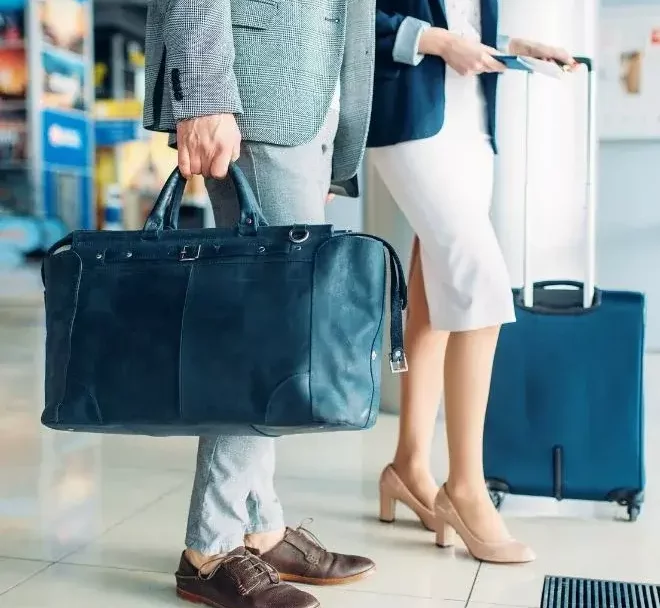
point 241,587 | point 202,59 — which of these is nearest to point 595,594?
point 241,587

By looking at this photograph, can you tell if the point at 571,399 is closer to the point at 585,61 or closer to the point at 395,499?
the point at 395,499

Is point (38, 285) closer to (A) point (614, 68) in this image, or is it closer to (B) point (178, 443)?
(A) point (614, 68)

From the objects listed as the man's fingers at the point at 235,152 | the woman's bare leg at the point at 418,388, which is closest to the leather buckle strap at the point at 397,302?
the man's fingers at the point at 235,152

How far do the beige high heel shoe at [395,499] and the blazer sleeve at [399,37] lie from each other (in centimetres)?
82

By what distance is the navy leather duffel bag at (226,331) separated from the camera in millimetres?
1238

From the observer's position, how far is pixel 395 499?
1984 mm

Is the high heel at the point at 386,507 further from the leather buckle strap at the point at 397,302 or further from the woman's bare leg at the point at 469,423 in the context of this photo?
the leather buckle strap at the point at 397,302

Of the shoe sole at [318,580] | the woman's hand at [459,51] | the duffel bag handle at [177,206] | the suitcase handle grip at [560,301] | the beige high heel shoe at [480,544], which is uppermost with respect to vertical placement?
the woman's hand at [459,51]

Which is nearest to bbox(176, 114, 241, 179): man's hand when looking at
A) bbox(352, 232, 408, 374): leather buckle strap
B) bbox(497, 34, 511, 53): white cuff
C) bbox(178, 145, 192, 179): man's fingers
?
bbox(178, 145, 192, 179): man's fingers

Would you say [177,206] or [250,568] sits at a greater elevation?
[177,206]

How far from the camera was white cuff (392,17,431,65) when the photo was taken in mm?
1686

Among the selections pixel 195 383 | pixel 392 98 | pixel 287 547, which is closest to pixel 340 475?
pixel 287 547

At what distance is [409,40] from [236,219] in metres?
0.50

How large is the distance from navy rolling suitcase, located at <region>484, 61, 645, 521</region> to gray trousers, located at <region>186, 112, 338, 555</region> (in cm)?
66
